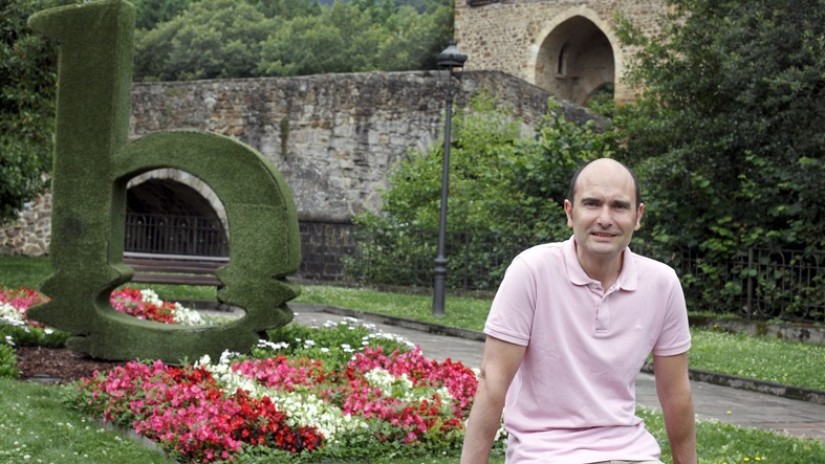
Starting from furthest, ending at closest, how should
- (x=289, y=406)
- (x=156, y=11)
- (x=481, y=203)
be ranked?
(x=156, y=11), (x=481, y=203), (x=289, y=406)

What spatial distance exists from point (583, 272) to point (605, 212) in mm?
173

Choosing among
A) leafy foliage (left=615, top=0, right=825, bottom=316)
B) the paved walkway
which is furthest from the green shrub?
leafy foliage (left=615, top=0, right=825, bottom=316)

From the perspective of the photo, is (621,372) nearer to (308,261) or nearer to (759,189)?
(759,189)

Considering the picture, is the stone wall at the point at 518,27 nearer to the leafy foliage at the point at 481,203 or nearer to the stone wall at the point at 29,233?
the leafy foliage at the point at 481,203

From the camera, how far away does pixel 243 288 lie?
959 centimetres

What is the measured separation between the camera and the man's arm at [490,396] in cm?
336

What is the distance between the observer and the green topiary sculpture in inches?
377

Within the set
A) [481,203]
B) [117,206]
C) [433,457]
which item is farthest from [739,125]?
[433,457]

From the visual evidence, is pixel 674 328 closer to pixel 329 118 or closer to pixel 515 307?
pixel 515 307

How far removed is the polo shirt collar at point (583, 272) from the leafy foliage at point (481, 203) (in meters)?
17.0

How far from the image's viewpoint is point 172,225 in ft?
87.5

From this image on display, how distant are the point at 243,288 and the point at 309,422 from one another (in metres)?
3.01

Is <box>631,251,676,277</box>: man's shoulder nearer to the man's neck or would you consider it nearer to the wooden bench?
the man's neck

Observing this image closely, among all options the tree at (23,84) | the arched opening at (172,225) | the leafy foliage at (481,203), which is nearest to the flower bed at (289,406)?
the tree at (23,84)
